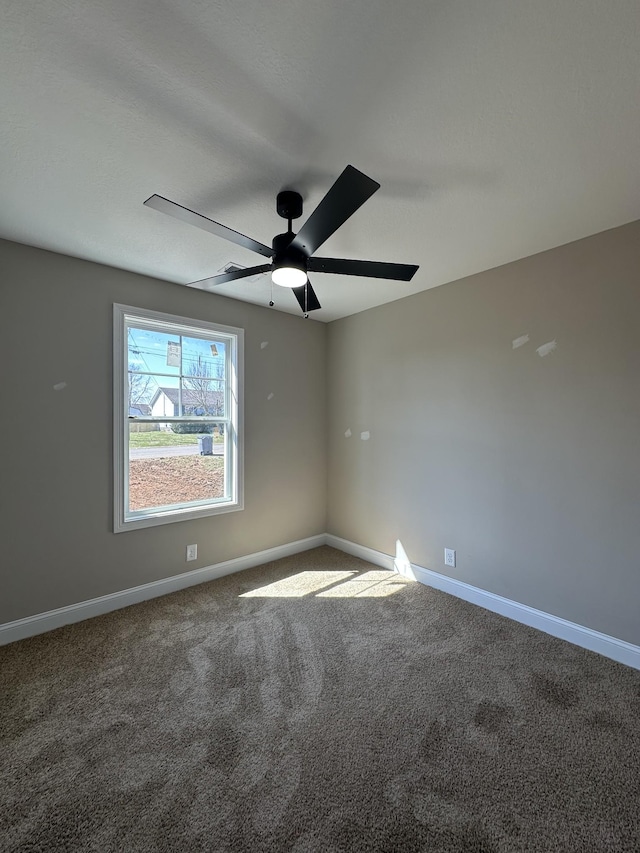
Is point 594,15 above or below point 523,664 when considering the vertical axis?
above

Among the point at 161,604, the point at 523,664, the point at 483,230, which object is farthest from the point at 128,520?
the point at 483,230

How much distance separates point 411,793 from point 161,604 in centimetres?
213

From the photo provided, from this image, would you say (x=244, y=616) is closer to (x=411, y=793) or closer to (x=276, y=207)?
(x=411, y=793)

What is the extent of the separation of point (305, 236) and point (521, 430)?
199 cm

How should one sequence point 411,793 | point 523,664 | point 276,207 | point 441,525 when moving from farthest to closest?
point 441,525 → point 523,664 → point 276,207 → point 411,793

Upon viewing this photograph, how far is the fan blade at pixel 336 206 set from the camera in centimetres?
125

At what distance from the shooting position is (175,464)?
318 centimetres

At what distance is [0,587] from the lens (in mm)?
2348

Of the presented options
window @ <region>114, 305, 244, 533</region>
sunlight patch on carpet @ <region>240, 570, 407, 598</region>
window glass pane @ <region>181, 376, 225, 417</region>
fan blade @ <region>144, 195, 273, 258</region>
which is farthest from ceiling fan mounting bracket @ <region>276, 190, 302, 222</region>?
sunlight patch on carpet @ <region>240, 570, 407, 598</region>

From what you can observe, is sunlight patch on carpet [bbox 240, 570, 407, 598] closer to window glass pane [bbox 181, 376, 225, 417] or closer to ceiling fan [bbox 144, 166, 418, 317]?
window glass pane [bbox 181, 376, 225, 417]

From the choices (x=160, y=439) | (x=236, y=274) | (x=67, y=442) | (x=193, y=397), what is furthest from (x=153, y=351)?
(x=236, y=274)

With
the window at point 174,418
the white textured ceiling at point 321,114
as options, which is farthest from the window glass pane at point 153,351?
the white textured ceiling at point 321,114

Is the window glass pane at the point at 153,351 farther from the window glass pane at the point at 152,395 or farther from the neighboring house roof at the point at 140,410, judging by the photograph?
the neighboring house roof at the point at 140,410

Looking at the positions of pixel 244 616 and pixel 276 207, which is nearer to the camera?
pixel 276 207
